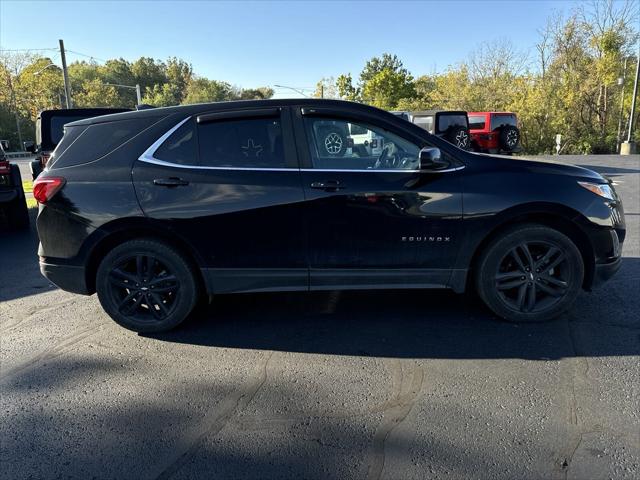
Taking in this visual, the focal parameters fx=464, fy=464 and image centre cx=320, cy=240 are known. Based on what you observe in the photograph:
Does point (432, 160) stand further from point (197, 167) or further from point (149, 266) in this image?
point (149, 266)

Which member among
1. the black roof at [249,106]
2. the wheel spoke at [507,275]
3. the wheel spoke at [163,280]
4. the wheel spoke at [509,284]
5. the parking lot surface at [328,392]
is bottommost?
the parking lot surface at [328,392]

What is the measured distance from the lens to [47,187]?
3617 mm

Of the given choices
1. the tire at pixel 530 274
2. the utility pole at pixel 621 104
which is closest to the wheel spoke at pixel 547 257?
the tire at pixel 530 274

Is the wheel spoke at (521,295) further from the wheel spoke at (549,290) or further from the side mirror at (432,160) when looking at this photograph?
the side mirror at (432,160)

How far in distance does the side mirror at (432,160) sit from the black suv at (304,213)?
0.01 m

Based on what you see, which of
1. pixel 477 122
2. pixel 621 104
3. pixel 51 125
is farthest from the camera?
pixel 621 104

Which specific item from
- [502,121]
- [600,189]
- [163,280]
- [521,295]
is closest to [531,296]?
[521,295]

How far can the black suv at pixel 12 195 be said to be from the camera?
24.6 ft

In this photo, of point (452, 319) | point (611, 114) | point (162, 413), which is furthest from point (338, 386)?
point (611, 114)

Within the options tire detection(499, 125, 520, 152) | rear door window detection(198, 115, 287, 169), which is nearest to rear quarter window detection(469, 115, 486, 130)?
tire detection(499, 125, 520, 152)

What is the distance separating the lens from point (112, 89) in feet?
217

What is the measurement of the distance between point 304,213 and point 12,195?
21.1 feet

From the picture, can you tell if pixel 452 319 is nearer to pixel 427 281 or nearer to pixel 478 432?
pixel 427 281

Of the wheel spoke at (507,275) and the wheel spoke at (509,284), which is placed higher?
the wheel spoke at (507,275)
